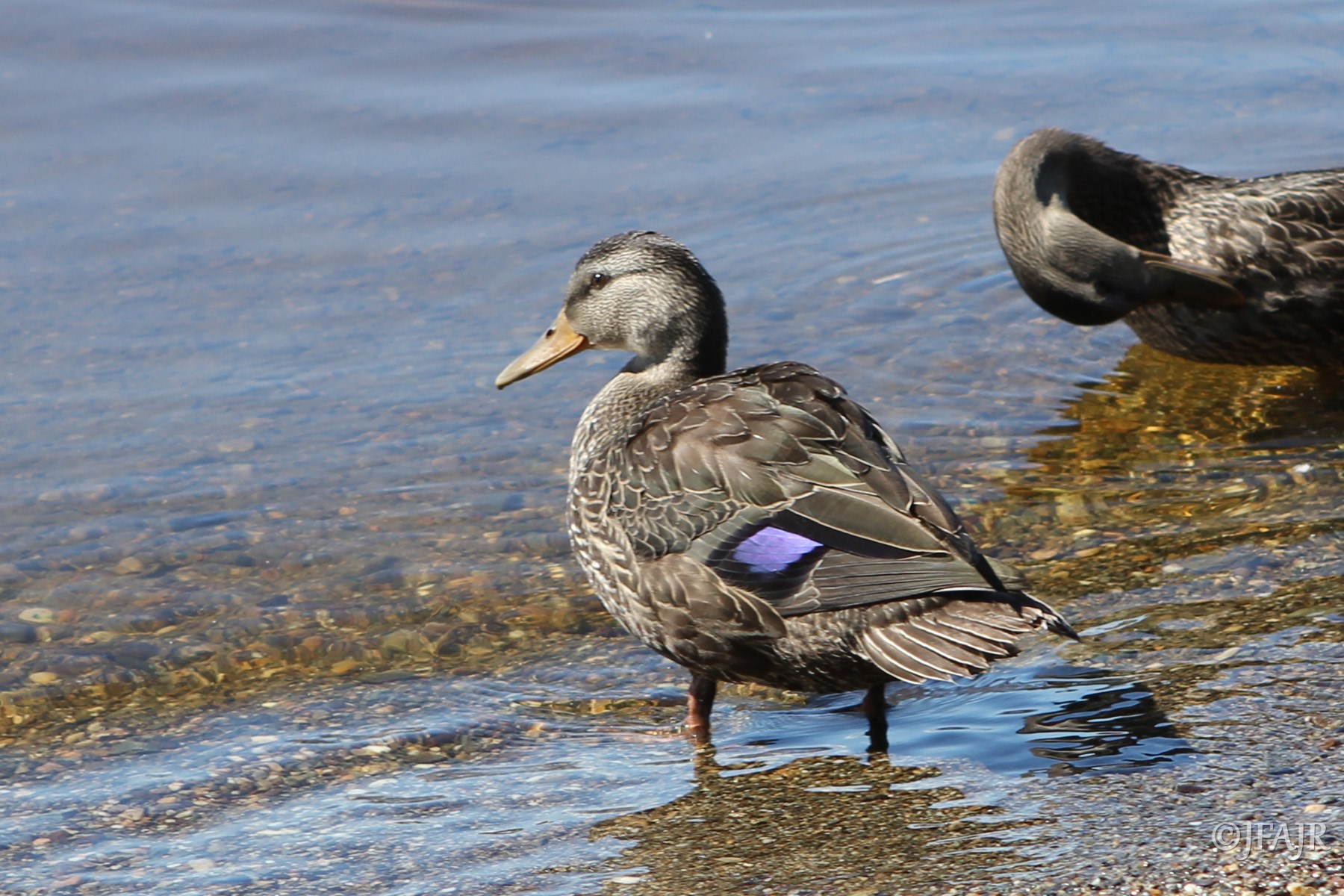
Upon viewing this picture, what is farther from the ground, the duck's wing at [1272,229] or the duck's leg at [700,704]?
the duck's wing at [1272,229]

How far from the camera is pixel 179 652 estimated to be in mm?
6070

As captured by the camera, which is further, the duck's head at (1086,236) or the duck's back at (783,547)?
the duck's head at (1086,236)

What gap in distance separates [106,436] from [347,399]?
3.81ft

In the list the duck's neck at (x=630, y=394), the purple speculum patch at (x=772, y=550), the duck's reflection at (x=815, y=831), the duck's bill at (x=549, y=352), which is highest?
the duck's bill at (x=549, y=352)

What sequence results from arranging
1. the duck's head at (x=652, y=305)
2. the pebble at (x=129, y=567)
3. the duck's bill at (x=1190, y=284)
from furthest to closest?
the duck's bill at (x=1190, y=284)
the pebble at (x=129, y=567)
the duck's head at (x=652, y=305)

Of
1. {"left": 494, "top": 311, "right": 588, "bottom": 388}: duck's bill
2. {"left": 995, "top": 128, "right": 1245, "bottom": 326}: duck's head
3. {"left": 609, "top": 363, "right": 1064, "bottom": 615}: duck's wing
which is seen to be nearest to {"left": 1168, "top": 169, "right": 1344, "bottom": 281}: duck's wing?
{"left": 995, "top": 128, "right": 1245, "bottom": 326}: duck's head

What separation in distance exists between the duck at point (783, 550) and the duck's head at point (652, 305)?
38cm

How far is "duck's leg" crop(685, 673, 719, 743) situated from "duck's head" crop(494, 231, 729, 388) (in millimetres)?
1314

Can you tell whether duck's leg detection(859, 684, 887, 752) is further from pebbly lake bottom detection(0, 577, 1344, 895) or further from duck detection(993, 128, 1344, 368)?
duck detection(993, 128, 1344, 368)

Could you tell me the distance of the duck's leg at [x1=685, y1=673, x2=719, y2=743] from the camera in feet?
17.4

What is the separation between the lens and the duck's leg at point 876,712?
16.9 ft

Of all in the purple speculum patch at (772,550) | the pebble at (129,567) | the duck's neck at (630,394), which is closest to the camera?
the purple speculum patch at (772,550)

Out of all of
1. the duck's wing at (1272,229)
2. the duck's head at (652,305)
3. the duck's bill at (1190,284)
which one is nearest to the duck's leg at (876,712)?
the duck's head at (652,305)

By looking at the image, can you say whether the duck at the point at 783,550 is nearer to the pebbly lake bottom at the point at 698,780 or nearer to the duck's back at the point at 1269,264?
the pebbly lake bottom at the point at 698,780
